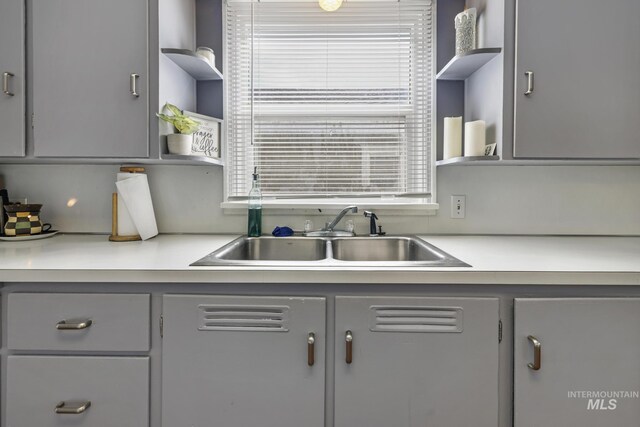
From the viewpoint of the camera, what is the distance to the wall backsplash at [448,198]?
1.90 metres

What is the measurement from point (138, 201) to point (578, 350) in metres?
1.76

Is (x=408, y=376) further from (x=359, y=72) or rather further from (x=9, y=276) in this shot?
(x=359, y=72)

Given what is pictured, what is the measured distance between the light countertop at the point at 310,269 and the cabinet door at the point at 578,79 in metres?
0.44

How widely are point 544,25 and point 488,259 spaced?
0.96 meters

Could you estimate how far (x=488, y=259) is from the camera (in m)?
1.34

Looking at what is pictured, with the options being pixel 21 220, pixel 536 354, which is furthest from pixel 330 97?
pixel 21 220

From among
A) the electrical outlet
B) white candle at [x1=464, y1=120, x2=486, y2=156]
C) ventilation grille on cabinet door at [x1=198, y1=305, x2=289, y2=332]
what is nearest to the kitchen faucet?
the electrical outlet

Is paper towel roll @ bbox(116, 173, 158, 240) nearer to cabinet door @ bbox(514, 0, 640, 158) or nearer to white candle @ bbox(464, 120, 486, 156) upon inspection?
white candle @ bbox(464, 120, 486, 156)

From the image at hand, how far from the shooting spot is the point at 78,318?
1.19m

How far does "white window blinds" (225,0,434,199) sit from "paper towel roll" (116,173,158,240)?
40 centimetres

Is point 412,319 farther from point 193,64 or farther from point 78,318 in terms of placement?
point 193,64

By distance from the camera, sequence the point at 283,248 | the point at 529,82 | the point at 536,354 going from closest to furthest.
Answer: the point at 536,354 < the point at 529,82 < the point at 283,248

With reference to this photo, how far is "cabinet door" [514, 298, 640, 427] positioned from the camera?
1.17 meters

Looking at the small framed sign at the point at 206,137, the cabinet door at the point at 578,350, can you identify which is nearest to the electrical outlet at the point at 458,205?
the cabinet door at the point at 578,350
